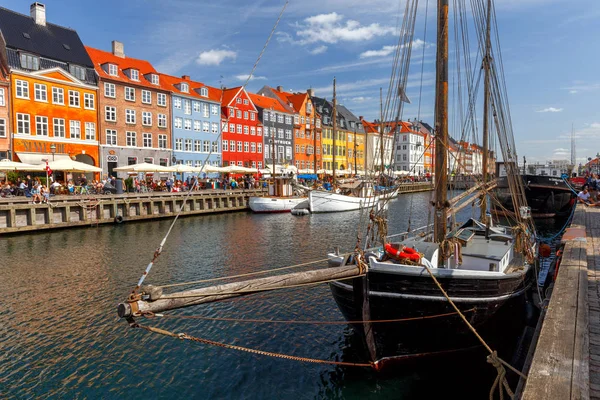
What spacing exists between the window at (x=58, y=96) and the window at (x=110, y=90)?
17.0 ft

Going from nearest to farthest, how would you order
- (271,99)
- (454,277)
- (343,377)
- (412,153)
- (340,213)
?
(454,277) → (343,377) → (340,213) → (271,99) → (412,153)

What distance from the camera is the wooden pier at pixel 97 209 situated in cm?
2689

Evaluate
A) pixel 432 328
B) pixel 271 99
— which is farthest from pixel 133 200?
pixel 271 99

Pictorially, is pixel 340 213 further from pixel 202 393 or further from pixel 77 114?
pixel 202 393

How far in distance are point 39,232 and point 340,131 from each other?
244ft

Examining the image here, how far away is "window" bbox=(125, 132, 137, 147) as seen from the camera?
5081 cm

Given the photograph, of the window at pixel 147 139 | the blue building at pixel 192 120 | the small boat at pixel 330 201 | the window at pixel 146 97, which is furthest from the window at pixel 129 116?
the small boat at pixel 330 201

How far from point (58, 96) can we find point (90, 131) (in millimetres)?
4718

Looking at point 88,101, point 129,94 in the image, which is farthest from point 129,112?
point 88,101

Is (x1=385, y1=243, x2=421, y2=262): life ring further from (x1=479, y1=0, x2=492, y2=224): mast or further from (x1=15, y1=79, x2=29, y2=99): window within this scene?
(x1=15, y1=79, x2=29, y2=99): window

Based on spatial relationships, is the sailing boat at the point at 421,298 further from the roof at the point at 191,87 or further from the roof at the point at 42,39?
the roof at the point at 191,87

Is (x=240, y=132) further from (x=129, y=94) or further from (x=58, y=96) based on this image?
(x=58, y=96)

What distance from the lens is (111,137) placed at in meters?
48.7

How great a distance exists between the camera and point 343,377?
886 cm
